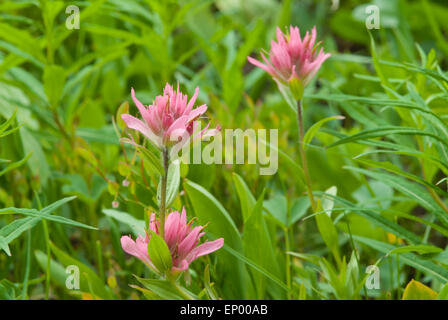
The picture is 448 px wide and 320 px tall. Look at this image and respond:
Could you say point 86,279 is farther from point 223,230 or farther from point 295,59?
point 295,59

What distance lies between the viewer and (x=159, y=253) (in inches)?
22.7

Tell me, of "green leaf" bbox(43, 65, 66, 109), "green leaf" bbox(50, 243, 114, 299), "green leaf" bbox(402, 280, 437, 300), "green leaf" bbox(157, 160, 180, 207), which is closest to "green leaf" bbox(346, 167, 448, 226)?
"green leaf" bbox(402, 280, 437, 300)

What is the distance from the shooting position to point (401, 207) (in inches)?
41.1

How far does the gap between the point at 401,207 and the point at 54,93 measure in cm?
73

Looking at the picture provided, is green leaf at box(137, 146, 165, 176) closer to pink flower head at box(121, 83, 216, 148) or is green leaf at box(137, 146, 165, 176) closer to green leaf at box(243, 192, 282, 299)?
pink flower head at box(121, 83, 216, 148)

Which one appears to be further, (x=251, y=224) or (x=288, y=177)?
(x=288, y=177)

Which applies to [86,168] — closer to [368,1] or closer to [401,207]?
[401,207]

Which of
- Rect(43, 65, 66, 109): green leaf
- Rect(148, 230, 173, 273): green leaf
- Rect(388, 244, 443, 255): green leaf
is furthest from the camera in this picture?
Rect(43, 65, 66, 109): green leaf

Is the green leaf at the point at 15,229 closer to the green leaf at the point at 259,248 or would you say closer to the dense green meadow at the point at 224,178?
the dense green meadow at the point at 224,178

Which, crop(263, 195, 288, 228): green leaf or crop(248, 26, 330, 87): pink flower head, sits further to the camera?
crop(263, 195, 288, 228): green leaf

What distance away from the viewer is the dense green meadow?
0.74m

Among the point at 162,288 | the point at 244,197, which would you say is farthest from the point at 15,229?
the point at 244,197

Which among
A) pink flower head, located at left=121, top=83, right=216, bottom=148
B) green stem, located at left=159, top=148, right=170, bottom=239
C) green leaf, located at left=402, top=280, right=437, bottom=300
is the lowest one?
green leaf, located at left=402, top=280, right=437, bottom=300
